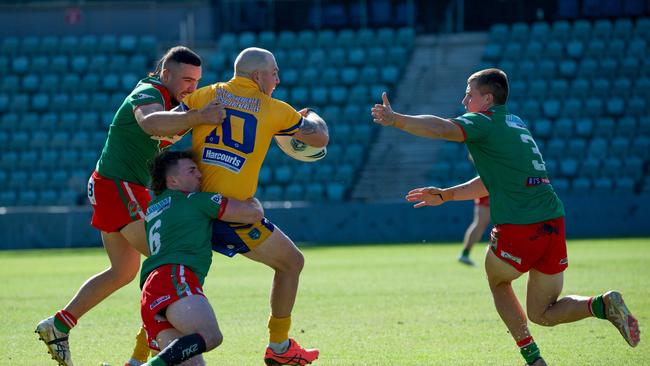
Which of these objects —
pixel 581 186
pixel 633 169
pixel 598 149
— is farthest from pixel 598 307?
pixel 598 149

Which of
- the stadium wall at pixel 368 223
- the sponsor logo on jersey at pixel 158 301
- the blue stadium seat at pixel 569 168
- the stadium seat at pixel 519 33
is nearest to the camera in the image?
the sponsor logo on jersey at pixel 158 301

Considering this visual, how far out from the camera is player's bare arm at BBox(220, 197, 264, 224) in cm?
682

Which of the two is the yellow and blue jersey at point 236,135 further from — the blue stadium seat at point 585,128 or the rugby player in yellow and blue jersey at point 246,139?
the blue stadium seat at point 585,128

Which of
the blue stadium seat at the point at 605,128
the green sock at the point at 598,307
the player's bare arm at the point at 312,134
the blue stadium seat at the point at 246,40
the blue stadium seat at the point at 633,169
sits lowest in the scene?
the blue stadium seat at the point at 633,169

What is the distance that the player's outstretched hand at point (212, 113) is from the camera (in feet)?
22.3

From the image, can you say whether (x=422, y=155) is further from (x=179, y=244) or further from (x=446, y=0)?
(x=179, y=244)

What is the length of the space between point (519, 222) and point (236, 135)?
214 cm

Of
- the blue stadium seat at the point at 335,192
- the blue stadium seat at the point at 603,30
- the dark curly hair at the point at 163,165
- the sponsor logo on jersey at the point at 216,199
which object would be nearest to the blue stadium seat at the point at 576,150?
the blue stadium seat at the point at 603,30

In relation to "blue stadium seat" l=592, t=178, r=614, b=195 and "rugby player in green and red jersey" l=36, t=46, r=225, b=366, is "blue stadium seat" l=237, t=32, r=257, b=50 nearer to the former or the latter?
"blue stadium seat" l=592, t=178, r=614, b=195

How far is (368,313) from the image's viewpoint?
418 inches

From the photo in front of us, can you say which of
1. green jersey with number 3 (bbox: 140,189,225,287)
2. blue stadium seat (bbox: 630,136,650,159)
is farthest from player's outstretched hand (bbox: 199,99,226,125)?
blue stadium seat (bbox: 630,136,650,159)

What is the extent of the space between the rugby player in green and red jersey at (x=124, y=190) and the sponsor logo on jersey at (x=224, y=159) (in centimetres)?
58

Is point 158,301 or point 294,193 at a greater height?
point 158,301

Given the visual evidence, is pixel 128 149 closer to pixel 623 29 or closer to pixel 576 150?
pixel 576 150
